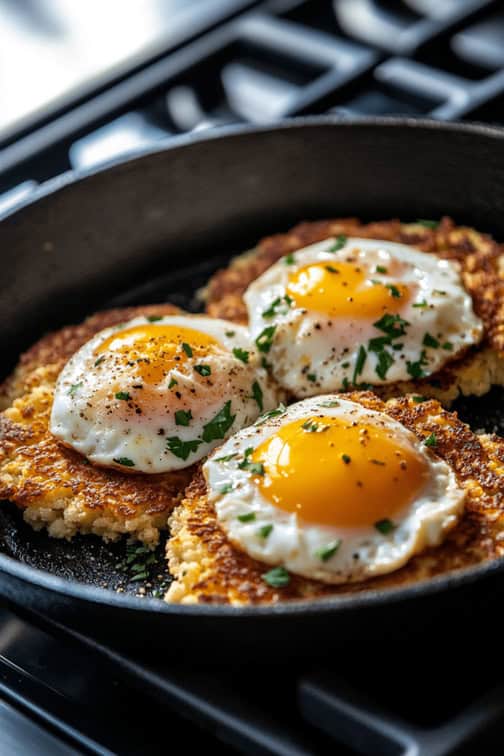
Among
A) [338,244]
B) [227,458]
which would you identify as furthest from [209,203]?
[227,458]

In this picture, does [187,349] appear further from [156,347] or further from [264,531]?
[264,531]

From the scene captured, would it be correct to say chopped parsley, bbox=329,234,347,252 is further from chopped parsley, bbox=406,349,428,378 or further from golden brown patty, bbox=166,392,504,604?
golden brown patty, bbox=166,392,504,604

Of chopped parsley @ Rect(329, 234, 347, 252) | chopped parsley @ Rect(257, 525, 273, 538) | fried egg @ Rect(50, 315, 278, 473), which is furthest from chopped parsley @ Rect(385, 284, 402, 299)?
chopped parsley @ Rect(257, 525, 273, 538)

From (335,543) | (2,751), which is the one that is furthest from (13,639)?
(335,543)

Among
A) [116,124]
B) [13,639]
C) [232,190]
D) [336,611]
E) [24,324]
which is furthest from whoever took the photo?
[116,124]

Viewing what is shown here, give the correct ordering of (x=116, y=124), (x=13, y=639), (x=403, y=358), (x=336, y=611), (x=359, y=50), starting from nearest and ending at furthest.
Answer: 1. (x=336, y=611)
2. (x=13, y=639)
3. (x=403, y=358)
4. (x=359, y=50)
5. (x=116, y=124)

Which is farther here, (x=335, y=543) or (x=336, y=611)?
(x=335, y=543)

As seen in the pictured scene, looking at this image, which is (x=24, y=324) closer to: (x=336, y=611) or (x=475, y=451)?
(x=475, y=451)
